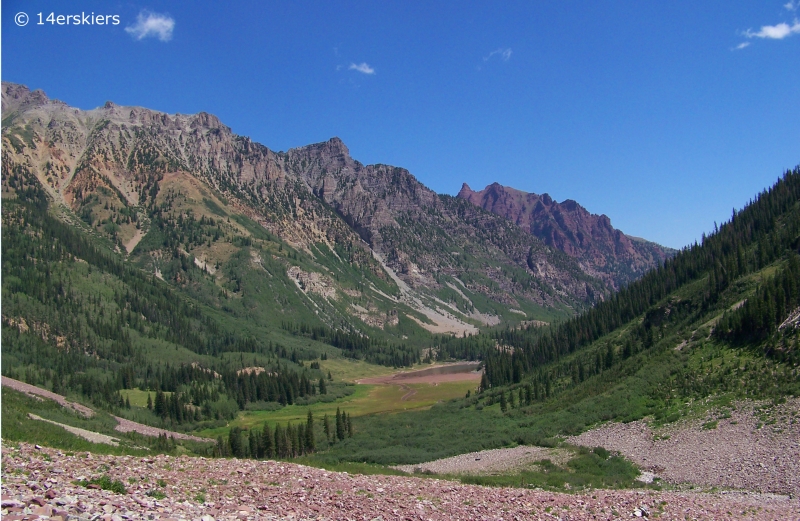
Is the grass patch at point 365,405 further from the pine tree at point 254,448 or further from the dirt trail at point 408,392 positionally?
the pine tree at point 254,448

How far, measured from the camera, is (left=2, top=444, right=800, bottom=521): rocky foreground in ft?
58.1

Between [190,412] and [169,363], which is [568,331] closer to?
[190,412]

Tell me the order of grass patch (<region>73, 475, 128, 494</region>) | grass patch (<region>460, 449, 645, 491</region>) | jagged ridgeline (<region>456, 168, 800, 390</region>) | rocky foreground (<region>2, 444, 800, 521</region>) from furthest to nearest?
jagged ridgeline (<region>456, 168, 800, 390</region>) < grass patch (<region>460, 449, 645, 491</region>) < grass patch (<region>73, 475, 128, 494</region>) < rocky foreground (<region>2, 444, 800, 521</region>)

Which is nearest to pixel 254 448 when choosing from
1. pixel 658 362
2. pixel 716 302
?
pixel 658 362

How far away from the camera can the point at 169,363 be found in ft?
639

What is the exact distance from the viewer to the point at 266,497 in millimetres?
23109

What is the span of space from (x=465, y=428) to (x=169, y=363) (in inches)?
5634

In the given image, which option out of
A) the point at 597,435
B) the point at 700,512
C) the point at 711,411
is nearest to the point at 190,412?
the point at 597,435

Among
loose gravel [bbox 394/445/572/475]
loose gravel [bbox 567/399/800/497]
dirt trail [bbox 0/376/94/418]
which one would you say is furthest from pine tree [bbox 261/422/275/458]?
loose gravel [bbox 567/399/800/497]

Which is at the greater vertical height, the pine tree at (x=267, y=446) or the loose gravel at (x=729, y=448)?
the loose gravel at (x=729, y=448)

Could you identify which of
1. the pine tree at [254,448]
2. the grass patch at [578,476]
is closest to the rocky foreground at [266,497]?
the grass patch at [578,476]

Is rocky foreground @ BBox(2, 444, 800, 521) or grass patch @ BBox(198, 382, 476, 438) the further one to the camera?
grass patch @ BBox(198, 382, 476, 438)

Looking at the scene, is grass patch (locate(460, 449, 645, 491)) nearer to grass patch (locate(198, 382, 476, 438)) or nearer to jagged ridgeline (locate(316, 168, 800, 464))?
jagged ridgeline (locate(316, 168, 800, 464))

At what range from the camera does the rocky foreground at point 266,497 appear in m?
17.7
